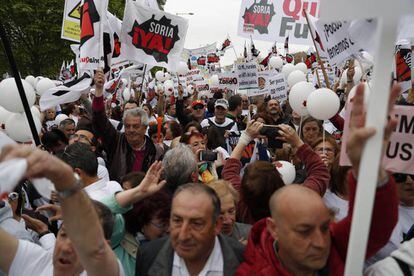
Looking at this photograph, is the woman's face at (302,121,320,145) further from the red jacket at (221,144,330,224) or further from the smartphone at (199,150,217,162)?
the red jacket at (221,144,330,224)

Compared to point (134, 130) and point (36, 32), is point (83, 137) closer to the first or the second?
point (134, 130)

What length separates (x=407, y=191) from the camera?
2850 mm

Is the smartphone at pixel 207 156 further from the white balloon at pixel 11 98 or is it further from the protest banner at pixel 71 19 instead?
the protest banner at pixel 71 19

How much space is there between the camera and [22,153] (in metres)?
1.48

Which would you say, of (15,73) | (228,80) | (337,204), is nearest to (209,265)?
(337,204)

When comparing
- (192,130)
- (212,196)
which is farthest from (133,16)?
(212,196)

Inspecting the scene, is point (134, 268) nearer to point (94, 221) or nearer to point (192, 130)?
point (94, 221)

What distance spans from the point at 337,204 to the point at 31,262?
191cm

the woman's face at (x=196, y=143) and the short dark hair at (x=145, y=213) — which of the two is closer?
the short dark hair at (x=145, y=213)

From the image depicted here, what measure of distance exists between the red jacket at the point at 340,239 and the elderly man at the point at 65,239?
0.58 metres

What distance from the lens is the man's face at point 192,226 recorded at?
2172 millimetres

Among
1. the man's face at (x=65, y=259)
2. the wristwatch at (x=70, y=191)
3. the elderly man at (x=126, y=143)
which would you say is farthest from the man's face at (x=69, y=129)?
the wristwatch at (x=70, y=191)

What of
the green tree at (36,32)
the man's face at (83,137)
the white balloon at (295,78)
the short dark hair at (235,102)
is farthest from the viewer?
the green tree at (36,32)

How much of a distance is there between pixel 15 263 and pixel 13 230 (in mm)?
668
